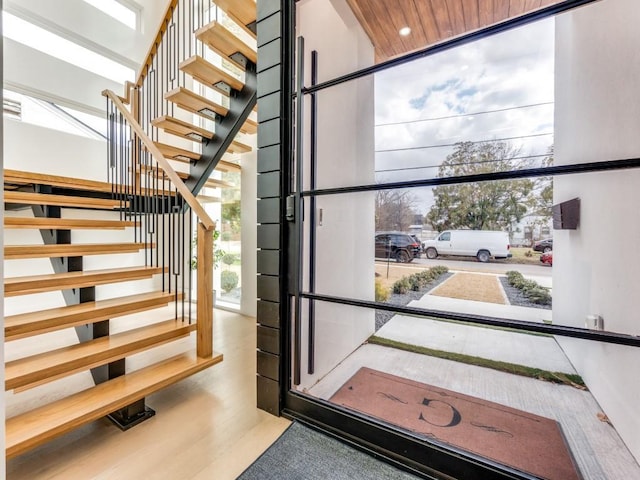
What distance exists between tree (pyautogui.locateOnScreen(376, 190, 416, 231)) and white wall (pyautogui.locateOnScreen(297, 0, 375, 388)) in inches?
2.5

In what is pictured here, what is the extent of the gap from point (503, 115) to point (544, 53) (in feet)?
0.87

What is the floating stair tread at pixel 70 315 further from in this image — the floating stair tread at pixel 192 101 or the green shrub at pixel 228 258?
the green shrub at pixel 228 258

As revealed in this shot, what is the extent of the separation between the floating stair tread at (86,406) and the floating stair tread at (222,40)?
89.8 inches

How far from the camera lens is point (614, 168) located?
981 millimetres

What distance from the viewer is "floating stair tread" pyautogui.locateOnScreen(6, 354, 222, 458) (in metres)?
1.26

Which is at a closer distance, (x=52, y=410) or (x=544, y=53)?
(x=544, y=53)

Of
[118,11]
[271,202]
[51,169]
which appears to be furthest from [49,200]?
[118,11]

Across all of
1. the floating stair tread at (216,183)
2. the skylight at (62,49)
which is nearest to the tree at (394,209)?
the floating stair tread at (216,183)

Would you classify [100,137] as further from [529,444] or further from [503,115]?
[529,444]

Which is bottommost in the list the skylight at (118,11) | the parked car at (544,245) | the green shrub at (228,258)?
the green shrub at (228,258)

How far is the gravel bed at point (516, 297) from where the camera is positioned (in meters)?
1.25

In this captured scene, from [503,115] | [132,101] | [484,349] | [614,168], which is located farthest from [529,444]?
[132,101]

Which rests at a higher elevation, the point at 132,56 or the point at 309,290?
the point at 132,56

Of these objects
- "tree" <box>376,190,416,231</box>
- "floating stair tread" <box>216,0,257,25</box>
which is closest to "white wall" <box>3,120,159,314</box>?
"floating stair tread" <box>216,0,257,25</box>
